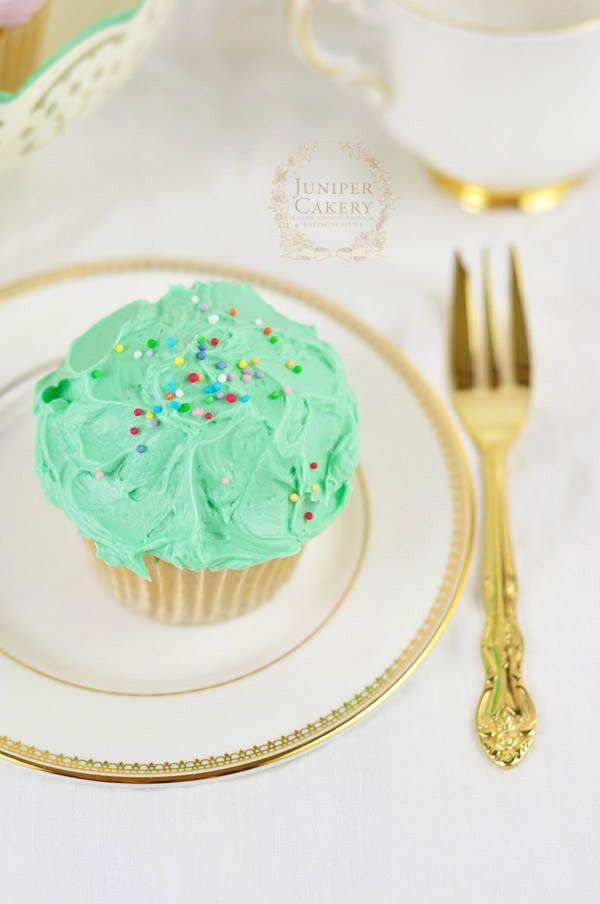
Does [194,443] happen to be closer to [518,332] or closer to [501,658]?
[501,658]

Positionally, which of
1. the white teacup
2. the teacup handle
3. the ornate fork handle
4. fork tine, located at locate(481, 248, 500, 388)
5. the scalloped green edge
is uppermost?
the teacup handle

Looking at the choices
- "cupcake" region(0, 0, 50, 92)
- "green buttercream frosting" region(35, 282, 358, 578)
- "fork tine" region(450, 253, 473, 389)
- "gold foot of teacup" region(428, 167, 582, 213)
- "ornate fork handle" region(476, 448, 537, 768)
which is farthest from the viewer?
"gold foot of teacup" region(428, 167, 582, 213)

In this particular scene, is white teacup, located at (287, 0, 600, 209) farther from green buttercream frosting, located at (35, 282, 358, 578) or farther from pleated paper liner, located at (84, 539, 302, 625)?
pleated paper liner, located at (84, 539, 302, 625)

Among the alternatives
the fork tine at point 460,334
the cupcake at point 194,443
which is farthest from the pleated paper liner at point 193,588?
the fork tine at point 460,334

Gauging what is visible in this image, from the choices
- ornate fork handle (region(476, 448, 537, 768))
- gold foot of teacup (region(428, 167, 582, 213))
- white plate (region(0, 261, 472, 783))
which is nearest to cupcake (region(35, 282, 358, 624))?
white plate (region(0, 261, 472, 783))

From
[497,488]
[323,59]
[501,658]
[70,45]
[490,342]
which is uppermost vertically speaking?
[323,59]

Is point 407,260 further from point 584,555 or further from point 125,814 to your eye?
point 125,814

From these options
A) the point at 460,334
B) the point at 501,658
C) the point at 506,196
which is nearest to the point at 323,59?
the point at 506,196

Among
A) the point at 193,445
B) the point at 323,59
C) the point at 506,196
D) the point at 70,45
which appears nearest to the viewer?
the point at 193,445
